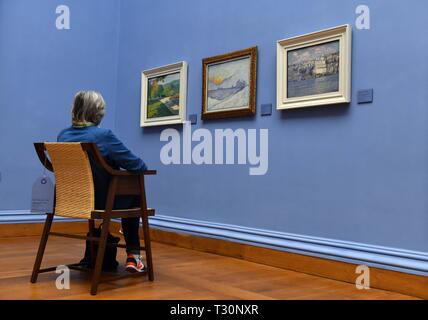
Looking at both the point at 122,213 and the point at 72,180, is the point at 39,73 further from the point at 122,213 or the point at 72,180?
the point at 122,213

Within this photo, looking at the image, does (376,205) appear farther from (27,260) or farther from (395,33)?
(27,260)

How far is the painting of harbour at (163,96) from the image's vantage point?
17.8 ft

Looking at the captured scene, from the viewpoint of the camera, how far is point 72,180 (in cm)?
319

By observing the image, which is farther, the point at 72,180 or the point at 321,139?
the point at 321,139

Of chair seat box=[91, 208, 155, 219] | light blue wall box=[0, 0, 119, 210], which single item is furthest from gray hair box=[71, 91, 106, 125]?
light blue wall box=[0, 0, 119, 210]

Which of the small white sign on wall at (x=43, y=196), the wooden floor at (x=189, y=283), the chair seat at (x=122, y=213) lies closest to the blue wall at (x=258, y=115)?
the wooden floor at (x=189, y=283)

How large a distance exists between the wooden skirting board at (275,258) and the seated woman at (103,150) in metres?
1.14

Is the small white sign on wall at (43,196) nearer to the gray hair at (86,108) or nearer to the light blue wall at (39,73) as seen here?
the gray hair at (86,108)

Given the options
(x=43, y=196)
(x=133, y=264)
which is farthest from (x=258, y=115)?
(x=43, y=196)

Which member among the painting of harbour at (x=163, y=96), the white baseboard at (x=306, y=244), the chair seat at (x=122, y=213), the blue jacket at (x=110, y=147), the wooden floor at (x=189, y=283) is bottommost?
the wooden floor at (x=189, y=283)

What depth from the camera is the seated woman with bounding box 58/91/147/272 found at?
3229 mm

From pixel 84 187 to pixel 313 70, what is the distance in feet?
6.88

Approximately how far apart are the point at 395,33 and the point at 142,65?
3.34 m

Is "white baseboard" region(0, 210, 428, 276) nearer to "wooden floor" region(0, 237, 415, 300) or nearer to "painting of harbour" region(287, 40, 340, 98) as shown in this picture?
"wooden floor" region(0, 237, 415, 300)
